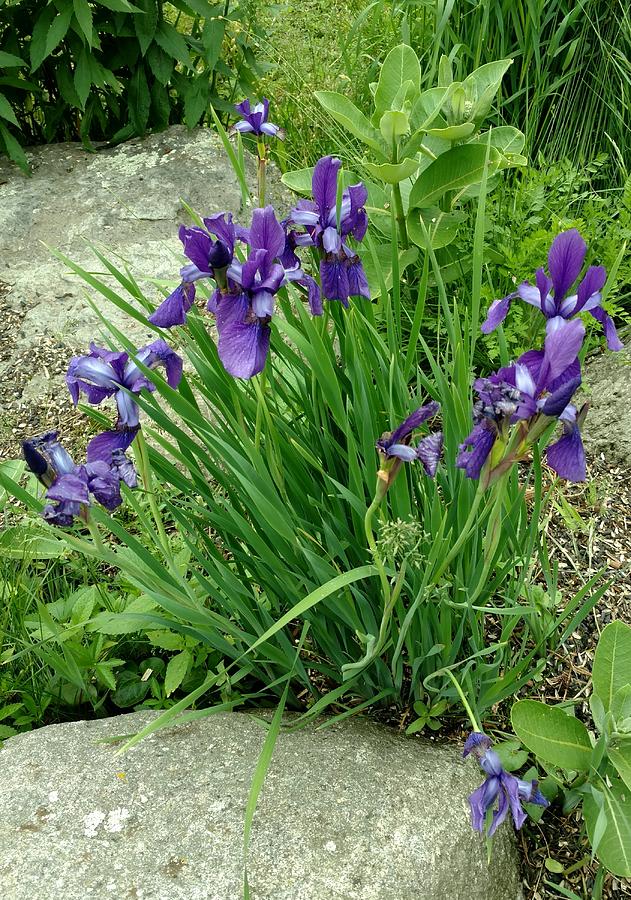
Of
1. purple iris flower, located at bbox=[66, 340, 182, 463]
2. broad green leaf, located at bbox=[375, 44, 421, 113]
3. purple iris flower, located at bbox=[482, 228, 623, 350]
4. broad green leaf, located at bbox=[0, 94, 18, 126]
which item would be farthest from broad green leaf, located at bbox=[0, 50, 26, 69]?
purple iris flower, located at bbox=[482, 228, 623, 350]

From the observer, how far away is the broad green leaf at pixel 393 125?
189 centimetres

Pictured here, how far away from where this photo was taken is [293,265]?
122 cm

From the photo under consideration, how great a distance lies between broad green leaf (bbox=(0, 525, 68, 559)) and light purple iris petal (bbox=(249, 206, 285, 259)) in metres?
1.06

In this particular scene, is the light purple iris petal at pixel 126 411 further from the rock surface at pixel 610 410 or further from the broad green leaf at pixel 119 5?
the broad green leaf at pixel 119 5

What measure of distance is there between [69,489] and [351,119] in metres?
1.46

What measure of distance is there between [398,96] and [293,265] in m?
1.07

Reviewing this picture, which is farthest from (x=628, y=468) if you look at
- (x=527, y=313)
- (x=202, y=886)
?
(x=202, y=886)

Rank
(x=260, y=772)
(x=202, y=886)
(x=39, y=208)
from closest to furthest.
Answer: (x=260, y=772)
(x=202, y=886)
(x=39, y=208)

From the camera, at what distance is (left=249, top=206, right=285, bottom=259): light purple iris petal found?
1073 mm

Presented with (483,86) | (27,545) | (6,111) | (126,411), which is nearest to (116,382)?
(126,411)

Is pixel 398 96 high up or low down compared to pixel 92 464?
up

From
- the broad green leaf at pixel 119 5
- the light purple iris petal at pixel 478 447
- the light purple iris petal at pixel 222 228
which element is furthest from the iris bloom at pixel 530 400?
the broad green leaf at pixel 119 5

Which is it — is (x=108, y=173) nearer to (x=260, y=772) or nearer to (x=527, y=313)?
(x=527, y=313)

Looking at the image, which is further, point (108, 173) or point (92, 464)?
point (108, 173)
